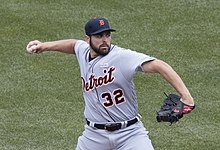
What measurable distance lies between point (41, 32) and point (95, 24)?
657cm

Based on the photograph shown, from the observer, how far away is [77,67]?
42.9 feet

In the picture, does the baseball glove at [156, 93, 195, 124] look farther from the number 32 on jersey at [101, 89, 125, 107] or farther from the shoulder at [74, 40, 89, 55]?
the shoulder at [74, 40, 89, 55]

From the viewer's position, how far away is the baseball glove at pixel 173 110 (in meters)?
7.24

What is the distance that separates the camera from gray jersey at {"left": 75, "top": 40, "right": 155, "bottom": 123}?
7.72 m

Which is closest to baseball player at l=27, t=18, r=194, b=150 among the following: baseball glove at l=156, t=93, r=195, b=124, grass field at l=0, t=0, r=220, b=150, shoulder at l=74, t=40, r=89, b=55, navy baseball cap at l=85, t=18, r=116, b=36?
navy baseball cap at l=85, t=18, r=116, b=36

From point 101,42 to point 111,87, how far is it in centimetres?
46

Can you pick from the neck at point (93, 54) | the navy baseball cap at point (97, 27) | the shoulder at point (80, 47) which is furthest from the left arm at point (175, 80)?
the shoulder at point (80, 47)

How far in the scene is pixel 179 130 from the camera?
35.4ft

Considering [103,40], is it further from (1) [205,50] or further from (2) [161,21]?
(2) [161,21]

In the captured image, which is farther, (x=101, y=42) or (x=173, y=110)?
(x=101, y=42)

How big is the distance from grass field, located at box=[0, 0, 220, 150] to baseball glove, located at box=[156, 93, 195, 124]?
2.78m

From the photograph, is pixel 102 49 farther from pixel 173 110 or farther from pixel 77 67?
pixel 77 67

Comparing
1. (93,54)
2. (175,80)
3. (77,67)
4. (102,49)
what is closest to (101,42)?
(102,49)

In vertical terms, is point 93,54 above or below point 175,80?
above
